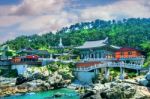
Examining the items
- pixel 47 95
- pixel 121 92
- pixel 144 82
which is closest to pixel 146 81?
pixel 144 82

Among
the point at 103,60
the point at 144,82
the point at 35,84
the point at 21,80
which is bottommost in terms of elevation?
the point at 21,80

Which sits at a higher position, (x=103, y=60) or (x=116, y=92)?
(x=116, y=92)

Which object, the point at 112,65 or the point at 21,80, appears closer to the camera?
the point at 112,65

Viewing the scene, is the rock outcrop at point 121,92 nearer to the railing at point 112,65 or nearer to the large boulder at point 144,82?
the large boulder at point 144,82

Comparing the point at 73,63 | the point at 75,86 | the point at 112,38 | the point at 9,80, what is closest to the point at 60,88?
the point at 75,86

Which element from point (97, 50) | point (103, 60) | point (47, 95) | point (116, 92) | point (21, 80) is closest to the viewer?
point (116, 92)

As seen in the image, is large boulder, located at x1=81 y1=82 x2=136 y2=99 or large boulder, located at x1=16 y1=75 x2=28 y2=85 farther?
large boulder, located at x1=16 y1=75 x2=28 y2=85

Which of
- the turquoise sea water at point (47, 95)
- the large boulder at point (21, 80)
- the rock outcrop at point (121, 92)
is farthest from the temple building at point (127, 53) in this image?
the rock outcrop at point (121, 92)

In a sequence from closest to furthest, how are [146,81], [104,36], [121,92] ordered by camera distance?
[121,92], [146,81], [104,36]

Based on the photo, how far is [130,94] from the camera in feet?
147

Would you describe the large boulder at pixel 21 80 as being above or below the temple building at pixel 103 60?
below

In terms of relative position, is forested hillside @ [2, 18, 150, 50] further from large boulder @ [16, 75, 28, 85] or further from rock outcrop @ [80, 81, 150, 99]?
rock outcrop @ [80, 81, 150, 99]

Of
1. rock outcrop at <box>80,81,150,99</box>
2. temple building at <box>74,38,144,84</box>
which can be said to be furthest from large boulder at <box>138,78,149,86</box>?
temple building at <box>74,38,144,84</box>

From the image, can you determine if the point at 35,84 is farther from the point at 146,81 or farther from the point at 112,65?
the point at 146,81
